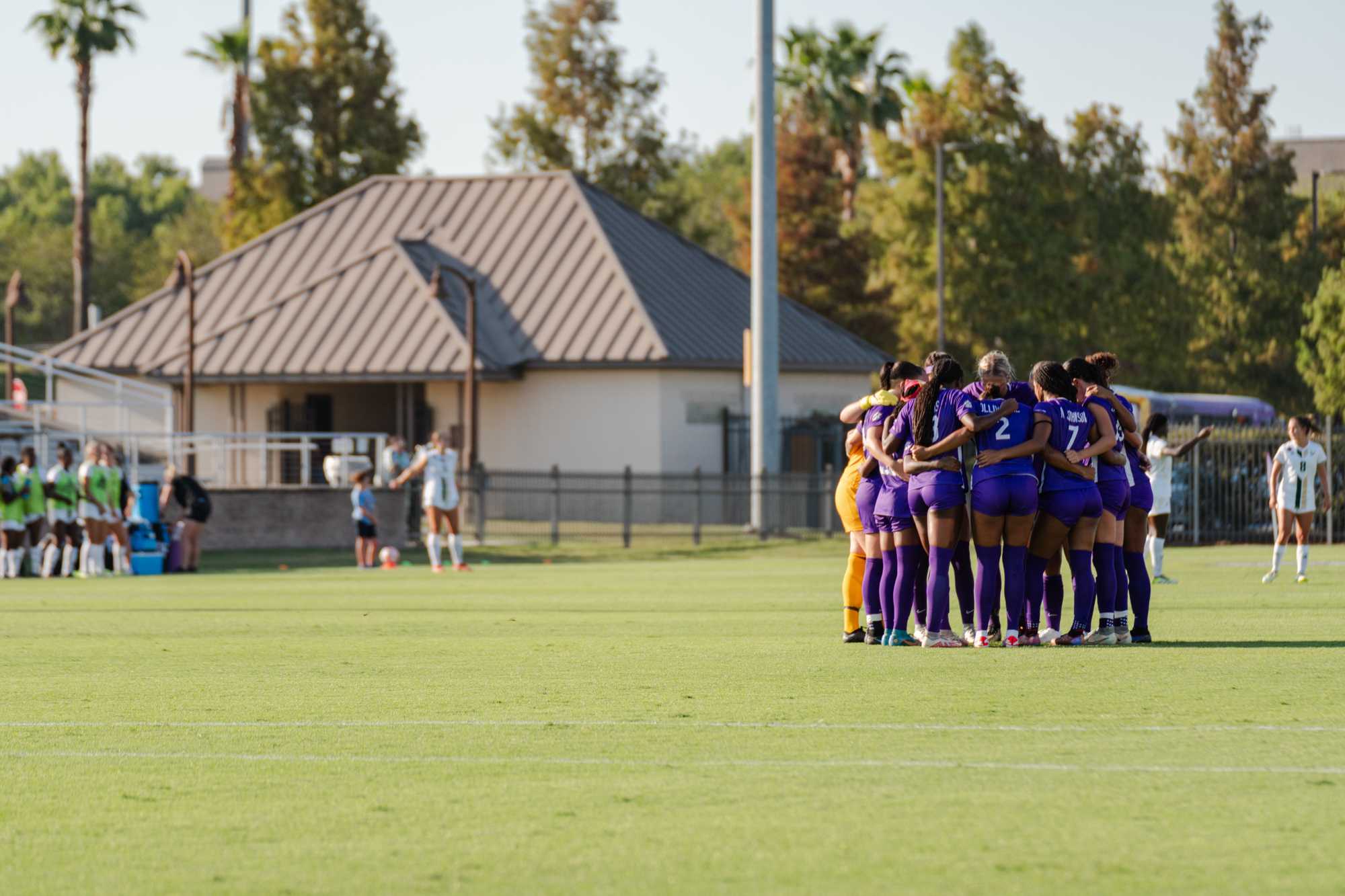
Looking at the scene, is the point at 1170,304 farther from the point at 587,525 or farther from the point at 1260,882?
the point at 1260,882

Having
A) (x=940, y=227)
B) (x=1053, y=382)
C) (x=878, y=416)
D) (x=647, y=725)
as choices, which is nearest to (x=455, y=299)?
(x=940, y=227)

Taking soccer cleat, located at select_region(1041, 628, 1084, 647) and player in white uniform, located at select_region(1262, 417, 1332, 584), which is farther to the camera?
player in white uniform, located at select_region(1262, 417, 1332, 584)

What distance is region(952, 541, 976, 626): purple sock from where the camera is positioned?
13633mm

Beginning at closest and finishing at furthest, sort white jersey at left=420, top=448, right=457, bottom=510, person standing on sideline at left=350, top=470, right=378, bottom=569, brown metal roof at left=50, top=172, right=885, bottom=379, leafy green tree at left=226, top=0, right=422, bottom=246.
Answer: white jersey at left=420, top=448, right=457, bottom=510
person standing on sideline at left=350, top=470, right=378, bottom=569
brown metal roof at left=50, top=172, right=885, bottom=379
leafy green tree at left=226, top=0, right=422, bottom=246

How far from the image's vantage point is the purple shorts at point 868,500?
13.6 meters

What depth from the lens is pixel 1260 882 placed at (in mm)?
6207

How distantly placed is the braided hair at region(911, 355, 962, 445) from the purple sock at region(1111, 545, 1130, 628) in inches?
69.2

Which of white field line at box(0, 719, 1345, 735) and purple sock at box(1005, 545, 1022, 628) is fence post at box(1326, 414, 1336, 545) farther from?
white field line at box(0, 719, 1345, 735)

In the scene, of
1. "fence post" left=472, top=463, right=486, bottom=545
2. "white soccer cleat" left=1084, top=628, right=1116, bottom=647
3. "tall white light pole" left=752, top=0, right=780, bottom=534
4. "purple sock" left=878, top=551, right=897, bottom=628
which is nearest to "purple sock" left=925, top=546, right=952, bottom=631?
"purple sock" left=878, top=551, right=897, bottom=628

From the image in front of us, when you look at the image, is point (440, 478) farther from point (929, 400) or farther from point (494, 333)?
point (494, 333)

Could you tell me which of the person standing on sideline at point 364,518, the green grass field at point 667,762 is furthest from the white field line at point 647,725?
the person standing on sideline at point 364,518

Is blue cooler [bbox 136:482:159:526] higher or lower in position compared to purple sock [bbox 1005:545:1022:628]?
higher

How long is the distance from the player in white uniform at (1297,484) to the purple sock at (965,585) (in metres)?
7.76

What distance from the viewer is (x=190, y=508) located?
30.0m
